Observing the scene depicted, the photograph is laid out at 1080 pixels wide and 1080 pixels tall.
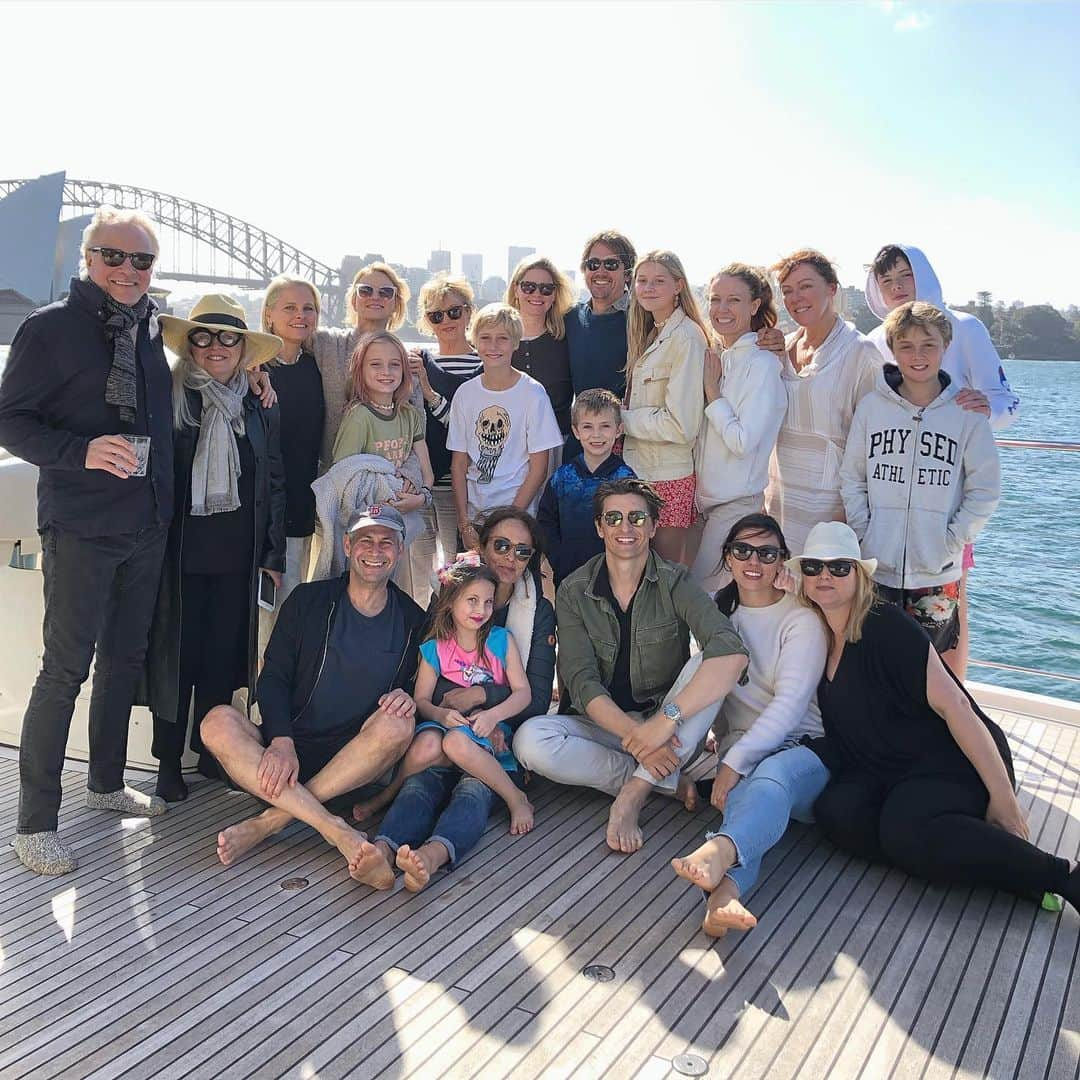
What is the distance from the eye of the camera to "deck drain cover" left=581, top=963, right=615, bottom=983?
2.26 metres

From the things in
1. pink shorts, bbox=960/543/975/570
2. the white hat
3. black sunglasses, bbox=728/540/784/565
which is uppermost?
the white hat

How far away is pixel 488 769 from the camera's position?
3002 mm

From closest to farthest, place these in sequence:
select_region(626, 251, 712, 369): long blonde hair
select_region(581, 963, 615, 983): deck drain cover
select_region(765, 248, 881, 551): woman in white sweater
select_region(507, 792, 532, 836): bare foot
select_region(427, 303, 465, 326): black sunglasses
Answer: select_region(581, 963, 615, 983): deck drain cover
select_region(507, 792, 532, 836): bare foot
select_region(765, 248, 881, 551): woman in white sweater
select_region(626, 251, 712, 369): long blonde hair
select_region(427, 303, 465, 326): black sunglasses

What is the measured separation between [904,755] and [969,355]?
4.47ft

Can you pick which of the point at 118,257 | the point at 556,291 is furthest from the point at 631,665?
the point at 118,257

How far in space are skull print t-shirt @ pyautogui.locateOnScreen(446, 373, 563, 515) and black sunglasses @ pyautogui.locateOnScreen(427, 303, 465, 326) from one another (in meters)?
0.37

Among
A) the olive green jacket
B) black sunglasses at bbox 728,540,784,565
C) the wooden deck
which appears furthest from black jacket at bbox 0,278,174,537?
black sunglasses at bbox 728,540,784,565

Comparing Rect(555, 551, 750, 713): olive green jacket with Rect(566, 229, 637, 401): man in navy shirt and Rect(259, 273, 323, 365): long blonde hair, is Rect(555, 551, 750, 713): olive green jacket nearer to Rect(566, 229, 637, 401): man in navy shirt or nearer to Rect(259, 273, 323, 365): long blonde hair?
Rect(566, 229, 637, 401): man in navy shirt

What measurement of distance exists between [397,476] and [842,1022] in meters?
2.10

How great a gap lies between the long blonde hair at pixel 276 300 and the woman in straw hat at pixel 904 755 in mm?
1775

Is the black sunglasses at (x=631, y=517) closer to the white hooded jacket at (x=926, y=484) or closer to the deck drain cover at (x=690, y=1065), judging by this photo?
the white hooded jacket at (x=926, y=484)

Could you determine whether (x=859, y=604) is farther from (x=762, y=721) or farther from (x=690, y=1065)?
(x=690, y=1065)

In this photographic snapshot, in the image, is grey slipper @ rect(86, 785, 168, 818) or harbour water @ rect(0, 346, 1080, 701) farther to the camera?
harbour water @ rect(0, 346, 1080, 701)

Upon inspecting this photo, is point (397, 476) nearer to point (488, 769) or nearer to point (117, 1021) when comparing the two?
point (488, 769)
